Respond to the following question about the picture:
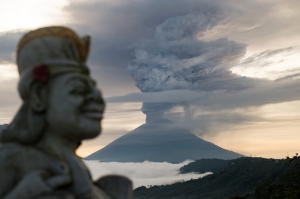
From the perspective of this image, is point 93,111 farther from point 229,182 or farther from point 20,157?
point 229,182

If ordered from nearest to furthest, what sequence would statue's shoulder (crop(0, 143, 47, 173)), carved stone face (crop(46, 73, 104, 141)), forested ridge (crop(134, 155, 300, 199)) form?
statue's shoulder (crop(0, 143, 47, 173)) < carved stone face (crop(46, 73, 104, 141)) < forested ridge (crop(134, 155, 300, 199))

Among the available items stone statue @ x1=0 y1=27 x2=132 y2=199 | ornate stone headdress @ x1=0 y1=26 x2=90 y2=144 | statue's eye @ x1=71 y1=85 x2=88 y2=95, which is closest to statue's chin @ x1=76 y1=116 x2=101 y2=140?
stone statue @ x1=0 y1=27 x2=132 y2=199

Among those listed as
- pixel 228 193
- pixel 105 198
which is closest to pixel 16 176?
pixel 105 198

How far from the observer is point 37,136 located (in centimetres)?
496

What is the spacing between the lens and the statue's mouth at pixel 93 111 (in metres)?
5.03

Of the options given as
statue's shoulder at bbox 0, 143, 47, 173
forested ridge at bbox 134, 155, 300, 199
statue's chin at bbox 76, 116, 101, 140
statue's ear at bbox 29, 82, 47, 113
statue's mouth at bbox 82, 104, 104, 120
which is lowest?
forested ridge at bbox 134, 155, 300, 199

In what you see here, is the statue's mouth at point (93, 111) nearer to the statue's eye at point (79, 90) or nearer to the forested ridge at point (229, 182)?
the statue's eye at point (79, 90)

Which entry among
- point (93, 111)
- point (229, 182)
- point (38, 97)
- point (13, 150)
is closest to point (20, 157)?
point (13, 150)

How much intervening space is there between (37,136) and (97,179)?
3.69 feet

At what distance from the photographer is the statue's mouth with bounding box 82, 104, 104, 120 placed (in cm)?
503

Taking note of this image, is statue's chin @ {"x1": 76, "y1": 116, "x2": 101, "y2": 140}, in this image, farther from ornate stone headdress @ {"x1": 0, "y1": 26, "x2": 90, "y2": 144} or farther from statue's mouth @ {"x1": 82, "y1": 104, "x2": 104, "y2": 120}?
ornate stone headdress @ {"x1": 0, "y1": 26, "x2": 90, "y2": 144}

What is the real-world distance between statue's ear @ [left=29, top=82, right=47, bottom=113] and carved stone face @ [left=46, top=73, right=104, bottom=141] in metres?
0.07

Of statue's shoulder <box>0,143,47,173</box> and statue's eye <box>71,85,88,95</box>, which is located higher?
statue's eye <box>71,85,88,95</box>

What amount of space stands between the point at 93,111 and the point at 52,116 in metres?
0.50
